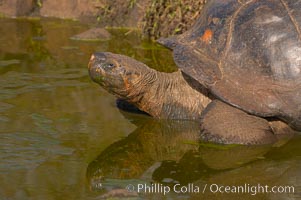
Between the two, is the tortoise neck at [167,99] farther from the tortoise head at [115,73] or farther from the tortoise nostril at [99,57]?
the tortoise nostril at [99,57]

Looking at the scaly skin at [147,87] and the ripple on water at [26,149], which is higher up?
the scaly skin at [147,87]

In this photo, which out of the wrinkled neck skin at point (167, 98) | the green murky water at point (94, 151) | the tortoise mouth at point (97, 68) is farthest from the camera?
the wrinkled neck skin at point (167, 98)

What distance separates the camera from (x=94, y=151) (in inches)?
246

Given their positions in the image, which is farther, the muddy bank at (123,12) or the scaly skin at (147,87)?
the muddy bank at (123,12)

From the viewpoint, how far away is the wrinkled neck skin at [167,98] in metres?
7.13

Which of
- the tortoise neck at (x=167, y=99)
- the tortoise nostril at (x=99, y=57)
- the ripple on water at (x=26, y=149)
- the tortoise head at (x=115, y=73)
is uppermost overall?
the tortoise nostril at (x=99, y=57)

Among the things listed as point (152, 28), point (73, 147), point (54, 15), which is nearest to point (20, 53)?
point (152, 28)

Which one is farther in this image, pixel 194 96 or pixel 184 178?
pixel 194 96

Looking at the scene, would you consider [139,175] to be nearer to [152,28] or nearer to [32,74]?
[32,74]

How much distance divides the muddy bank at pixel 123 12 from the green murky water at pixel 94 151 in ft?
6.67

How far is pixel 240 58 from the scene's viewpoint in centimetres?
650

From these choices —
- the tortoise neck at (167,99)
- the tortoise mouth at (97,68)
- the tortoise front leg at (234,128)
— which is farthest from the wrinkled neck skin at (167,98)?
the tortoise front leg at (234,128)

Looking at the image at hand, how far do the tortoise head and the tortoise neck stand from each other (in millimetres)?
130

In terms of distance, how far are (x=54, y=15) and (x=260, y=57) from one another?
678cm
